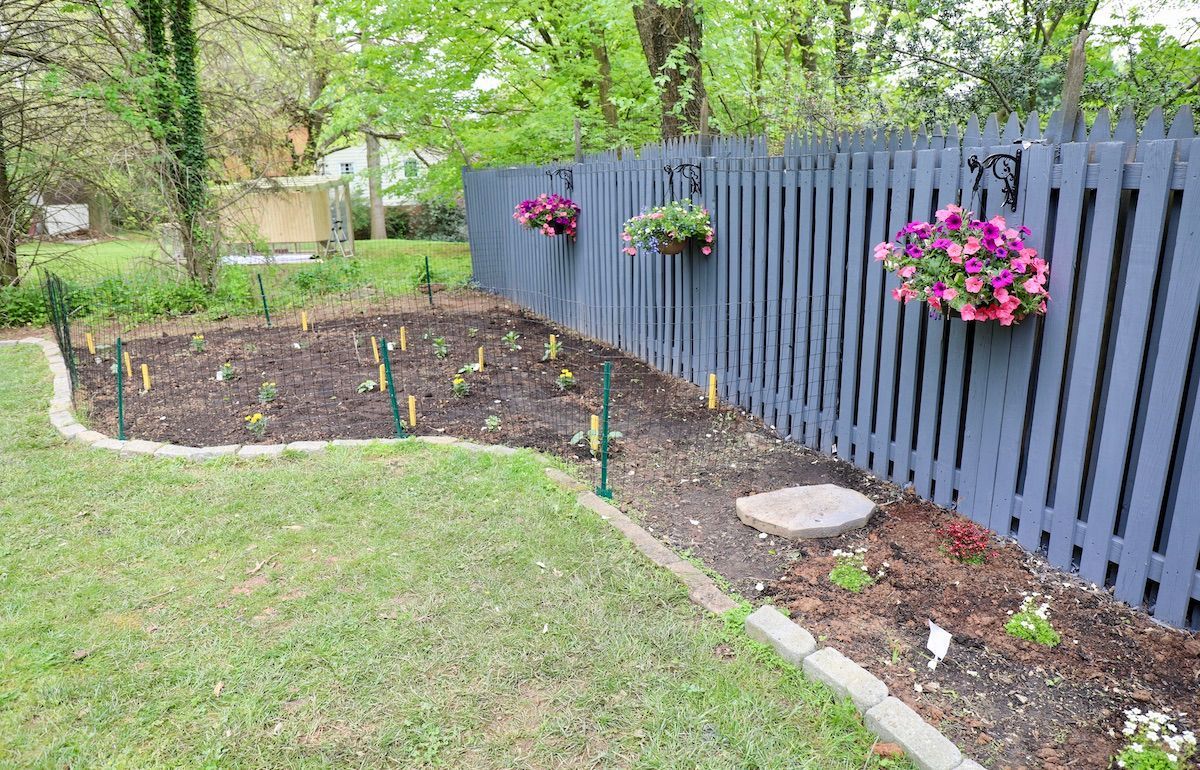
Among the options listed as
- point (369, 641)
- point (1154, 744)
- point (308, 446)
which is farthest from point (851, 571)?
point (308, 446)

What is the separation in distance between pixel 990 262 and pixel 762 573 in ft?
5.11

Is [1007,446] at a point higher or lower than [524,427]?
higher

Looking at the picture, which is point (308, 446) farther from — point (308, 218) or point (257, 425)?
point (308, 218)

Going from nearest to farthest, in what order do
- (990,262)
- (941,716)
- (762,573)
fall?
(941,716) → (990,262) → (762,573)

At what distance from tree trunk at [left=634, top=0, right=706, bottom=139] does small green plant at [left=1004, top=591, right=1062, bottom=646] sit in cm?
552

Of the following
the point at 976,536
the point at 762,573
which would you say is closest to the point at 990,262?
the point at 976,536

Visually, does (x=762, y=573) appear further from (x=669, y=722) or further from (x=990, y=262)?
(x=990, y=262)

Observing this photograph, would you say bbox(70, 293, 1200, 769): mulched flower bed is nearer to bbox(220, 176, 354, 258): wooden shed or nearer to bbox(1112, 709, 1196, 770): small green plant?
bbox(1112, 709, 1196, 770): small green plant

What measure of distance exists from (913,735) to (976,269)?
1.73 metres

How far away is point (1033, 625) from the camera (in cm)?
269

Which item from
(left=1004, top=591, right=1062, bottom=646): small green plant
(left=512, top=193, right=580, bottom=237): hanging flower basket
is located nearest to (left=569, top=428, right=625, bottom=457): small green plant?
(left=1004, top=591, right=1062, bottom=646): small green plant

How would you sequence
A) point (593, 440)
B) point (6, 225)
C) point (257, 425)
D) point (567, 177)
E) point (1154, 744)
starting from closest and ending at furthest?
point (1154, 744) → point (593, 440) → point (257, 425) → point (567, 177) → point (6, 225)

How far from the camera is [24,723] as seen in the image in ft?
7.77

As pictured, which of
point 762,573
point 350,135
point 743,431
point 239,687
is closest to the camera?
point 239,687
